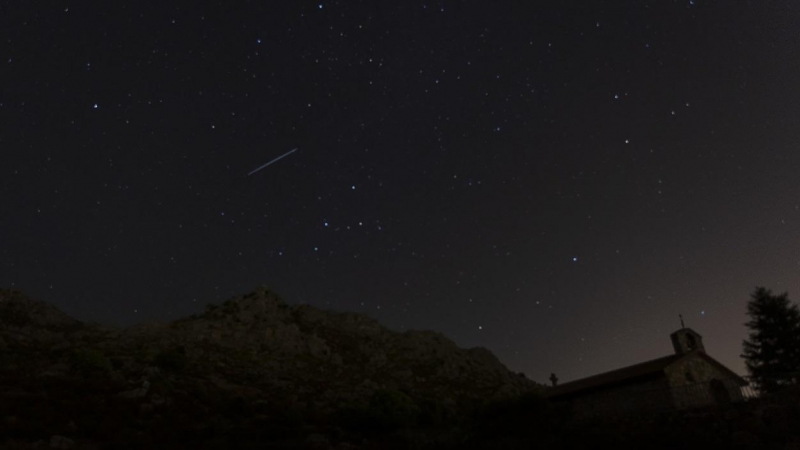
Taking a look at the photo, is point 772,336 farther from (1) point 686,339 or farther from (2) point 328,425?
(2) point 328,425

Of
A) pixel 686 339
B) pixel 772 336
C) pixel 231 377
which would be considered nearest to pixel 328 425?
pixel 231 377

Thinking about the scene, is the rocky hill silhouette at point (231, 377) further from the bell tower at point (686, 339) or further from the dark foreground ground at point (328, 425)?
the bell tower at point (686, 339)

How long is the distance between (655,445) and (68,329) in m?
50.9

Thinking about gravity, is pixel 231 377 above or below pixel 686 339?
above

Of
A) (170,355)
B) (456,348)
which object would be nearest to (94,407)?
(170,355)

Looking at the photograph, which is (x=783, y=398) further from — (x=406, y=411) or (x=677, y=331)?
(x=406, y=411)

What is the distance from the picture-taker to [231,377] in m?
42.1

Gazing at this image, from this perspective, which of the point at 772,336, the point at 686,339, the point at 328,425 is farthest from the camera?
the point at 772,336

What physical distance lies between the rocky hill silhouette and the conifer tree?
18429 mm

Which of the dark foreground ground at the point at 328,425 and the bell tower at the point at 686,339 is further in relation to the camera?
the bell tower at the point at 686,339

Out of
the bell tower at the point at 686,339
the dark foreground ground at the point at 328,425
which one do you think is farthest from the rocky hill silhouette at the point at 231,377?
the bell tower at the point at 686,339

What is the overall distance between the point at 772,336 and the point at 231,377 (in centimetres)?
4160

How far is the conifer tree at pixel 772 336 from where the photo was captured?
3853cm

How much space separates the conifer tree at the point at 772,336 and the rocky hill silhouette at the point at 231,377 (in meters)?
18.4
